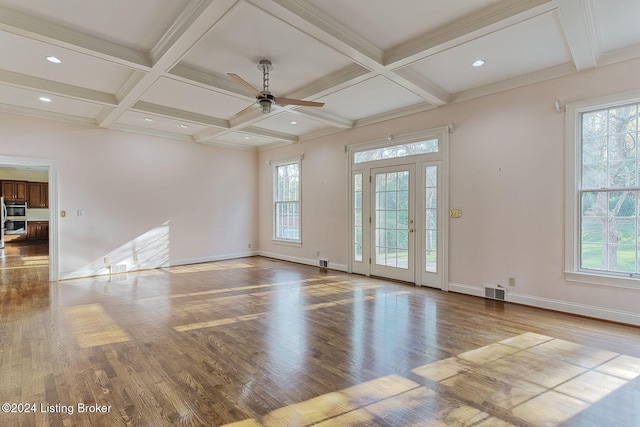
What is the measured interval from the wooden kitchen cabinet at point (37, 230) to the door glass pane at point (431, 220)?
13.8m

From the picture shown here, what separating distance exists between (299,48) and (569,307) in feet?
14.2

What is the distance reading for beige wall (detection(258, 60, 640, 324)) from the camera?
3.66m

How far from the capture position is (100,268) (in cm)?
612

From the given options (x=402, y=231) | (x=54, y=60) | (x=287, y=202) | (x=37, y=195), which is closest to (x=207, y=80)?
(x=54, y=60)

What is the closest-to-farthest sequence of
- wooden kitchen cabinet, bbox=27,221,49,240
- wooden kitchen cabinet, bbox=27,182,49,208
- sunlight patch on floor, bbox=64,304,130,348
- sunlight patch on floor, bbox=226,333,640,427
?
1. sunlight patch on floor, bbox=226,333,640,427
2. sunlight patch on floor, bbox=64,304,130,348
3. wooden kitchen cabinet, bbox=27,182,49,208
4. wooden kitchen cabinet, bbox=27,221,49,240

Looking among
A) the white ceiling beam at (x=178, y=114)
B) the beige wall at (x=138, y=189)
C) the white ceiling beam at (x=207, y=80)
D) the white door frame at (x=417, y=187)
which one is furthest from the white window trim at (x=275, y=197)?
the white ceiling beam at (x=207, y=80)

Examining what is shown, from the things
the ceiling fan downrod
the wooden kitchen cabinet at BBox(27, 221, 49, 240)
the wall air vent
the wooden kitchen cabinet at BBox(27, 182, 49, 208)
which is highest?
the ceiling fan downrod

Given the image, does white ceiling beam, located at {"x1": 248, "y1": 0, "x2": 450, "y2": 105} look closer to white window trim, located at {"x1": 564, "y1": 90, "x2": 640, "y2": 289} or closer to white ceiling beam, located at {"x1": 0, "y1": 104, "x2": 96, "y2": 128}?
white window trim, located at {"x1": 564, "y1": 90, "x2": 640, "y2": 289}

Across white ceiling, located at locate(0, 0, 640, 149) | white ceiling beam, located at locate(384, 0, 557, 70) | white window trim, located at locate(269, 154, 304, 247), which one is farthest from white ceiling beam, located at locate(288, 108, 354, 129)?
white ceiling beam, located at locate(384, 0, 557, 70)

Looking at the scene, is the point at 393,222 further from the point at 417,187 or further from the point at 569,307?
the point at 569,307

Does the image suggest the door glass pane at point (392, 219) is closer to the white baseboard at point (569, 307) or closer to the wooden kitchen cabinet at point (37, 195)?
the white baseboard at point (569, 307)

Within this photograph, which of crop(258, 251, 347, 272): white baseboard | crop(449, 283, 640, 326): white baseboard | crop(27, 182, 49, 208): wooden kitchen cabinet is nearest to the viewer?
crop(449, 283, 640, 326): white baseboard

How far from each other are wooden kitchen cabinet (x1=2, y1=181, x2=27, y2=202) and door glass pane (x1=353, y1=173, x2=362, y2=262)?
39.6ft

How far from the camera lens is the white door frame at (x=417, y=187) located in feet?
16.1
